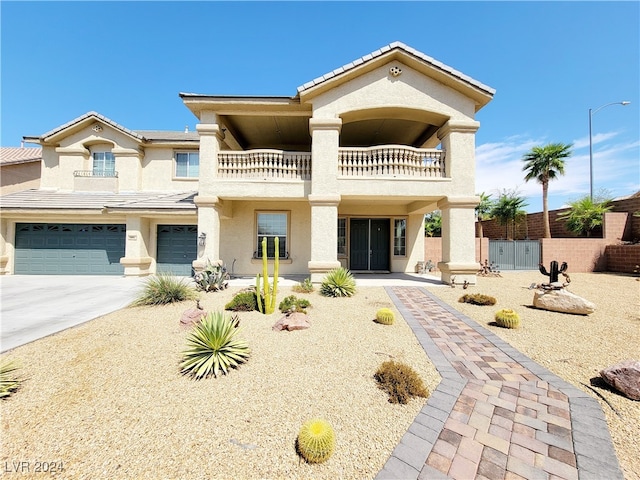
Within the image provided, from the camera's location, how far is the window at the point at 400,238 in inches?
539

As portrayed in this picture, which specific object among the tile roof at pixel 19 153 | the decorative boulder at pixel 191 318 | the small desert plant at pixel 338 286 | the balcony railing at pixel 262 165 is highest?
the tile roof at pixel 19 153

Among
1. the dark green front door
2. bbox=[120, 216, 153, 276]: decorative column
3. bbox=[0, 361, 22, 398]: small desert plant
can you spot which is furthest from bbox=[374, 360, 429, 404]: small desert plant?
bbox=[120, 216, 153, 276]: decorative column

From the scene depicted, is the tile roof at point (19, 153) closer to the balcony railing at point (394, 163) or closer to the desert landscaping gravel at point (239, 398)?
the desert landscaping gravel at point (239, 398)

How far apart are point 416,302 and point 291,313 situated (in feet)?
13.3

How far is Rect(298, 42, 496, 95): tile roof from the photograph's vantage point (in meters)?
9.52

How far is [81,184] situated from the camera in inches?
537

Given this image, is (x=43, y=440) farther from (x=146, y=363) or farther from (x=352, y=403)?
(x=352, y=403)

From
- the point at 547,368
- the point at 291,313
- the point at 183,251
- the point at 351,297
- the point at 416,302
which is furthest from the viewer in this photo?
the point at 183,251

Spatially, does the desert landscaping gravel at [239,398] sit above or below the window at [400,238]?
below

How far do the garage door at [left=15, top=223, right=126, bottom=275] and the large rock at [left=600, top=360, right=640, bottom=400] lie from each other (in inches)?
641

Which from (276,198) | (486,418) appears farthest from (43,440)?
(276,198)

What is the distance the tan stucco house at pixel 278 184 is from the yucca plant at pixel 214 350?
589cm

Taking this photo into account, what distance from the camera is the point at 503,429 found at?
2.68m

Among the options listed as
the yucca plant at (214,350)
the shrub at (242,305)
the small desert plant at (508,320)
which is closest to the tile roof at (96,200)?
the shrub at (242,305)
